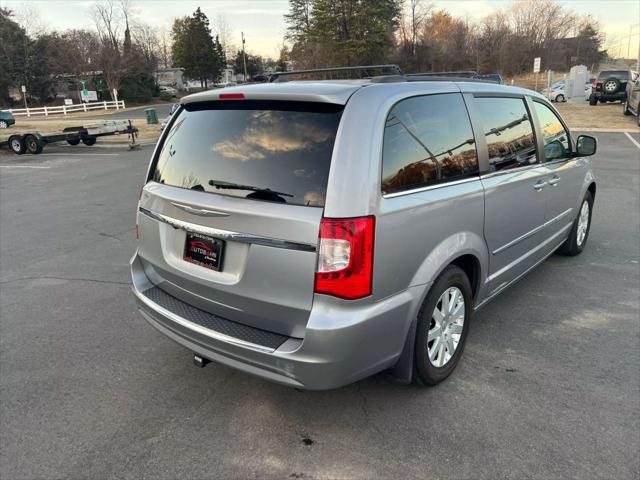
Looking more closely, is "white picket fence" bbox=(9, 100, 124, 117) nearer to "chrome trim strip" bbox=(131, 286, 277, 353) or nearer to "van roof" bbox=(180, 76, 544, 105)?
"chrome trim strip" bbox=(131, 286, 277, 353)

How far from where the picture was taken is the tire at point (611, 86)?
88.4 ft

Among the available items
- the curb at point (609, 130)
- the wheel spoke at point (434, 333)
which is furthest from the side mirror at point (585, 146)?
the curb at point (609, 130)

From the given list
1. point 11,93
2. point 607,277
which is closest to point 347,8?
point 11,93

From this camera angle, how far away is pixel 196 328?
2.69 m

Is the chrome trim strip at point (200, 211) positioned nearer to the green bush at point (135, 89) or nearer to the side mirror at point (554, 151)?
the side mirror at point (554, 151)

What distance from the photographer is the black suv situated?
26969mm

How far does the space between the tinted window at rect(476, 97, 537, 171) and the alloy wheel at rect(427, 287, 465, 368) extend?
3.15 ft

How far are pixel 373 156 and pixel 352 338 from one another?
88 centimetres

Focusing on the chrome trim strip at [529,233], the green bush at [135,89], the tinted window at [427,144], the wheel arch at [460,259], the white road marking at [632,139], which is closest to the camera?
the tinted window at [427,144]

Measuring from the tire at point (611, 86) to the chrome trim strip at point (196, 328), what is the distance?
30.7 m

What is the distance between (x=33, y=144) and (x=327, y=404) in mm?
17836

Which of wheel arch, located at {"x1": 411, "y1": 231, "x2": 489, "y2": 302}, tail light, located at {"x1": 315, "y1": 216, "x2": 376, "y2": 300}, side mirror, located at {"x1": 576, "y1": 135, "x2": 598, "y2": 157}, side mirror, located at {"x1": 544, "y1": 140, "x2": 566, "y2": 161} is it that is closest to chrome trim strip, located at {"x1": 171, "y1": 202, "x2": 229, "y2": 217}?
tail light, located at {"x1": 315, "y1": 216, "x2": 376, "y2": 300}

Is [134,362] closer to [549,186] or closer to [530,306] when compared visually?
[530,306]

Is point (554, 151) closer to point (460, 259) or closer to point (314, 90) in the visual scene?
point (460, 259)
